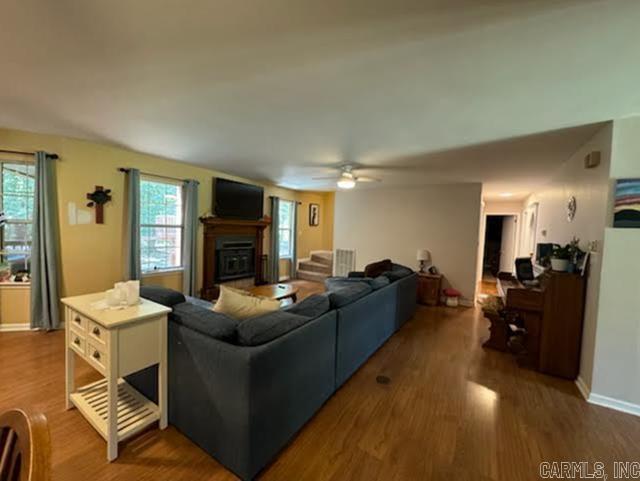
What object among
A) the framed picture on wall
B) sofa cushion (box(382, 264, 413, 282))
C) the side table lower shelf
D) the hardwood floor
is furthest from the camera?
the framed picture on wall

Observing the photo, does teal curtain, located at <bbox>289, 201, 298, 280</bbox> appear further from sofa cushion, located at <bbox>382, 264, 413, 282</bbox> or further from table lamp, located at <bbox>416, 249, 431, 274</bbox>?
sofa cushion, located at <bbox>382, 264, 413, 282</bbox>

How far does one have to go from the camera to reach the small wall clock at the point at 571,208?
3.03m

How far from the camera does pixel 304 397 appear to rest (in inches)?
74.7

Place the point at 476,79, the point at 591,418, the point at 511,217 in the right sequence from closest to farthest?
the point at 476,79, the point at 591,418, the point at 511,217

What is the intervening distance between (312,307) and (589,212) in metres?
2.72

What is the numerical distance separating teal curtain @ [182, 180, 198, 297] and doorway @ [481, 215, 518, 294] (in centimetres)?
662

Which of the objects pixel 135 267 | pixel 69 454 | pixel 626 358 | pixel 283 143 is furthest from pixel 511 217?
pixel 69 454

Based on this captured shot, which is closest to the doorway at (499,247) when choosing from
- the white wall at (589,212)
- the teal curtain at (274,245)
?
the white wall at (589,212)

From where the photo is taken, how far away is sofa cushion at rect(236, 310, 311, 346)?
164 centimetres

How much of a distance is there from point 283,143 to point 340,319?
2137mm

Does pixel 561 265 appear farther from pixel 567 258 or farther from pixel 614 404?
pixel 614 404

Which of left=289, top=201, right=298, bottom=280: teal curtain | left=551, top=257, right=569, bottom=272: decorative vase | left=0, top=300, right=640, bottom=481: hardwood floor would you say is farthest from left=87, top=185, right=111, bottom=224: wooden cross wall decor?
left=551, top=257, right=569, bottom=272: decorative vase

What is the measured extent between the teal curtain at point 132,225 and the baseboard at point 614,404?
523 centimetres

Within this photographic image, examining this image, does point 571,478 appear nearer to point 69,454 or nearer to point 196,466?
point 196,466
